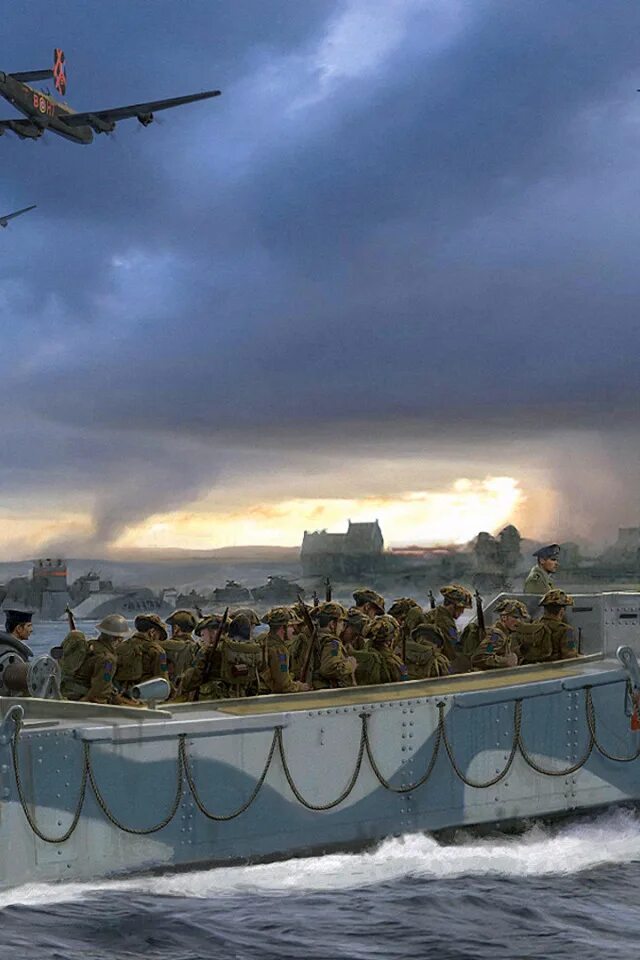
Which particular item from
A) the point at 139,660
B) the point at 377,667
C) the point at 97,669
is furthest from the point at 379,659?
the point at 97,669

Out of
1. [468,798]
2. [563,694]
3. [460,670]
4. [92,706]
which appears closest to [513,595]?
[460,670]

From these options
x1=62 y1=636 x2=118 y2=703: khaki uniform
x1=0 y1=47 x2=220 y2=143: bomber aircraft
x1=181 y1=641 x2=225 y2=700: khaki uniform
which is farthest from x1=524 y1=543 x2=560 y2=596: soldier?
x1=0 y1=47 x2=220 y2=143: bomber aircraft

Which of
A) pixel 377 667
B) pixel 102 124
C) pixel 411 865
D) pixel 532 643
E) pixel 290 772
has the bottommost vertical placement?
pixel 411 865

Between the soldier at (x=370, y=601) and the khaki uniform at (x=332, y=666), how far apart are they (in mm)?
1256

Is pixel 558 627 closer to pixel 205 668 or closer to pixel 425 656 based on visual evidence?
pixel 425 656

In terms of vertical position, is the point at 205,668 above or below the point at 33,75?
below

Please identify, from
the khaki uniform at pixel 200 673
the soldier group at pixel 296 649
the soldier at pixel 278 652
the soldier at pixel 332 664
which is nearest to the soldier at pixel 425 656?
the soldier group at pixel 296 649

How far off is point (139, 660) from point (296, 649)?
178 centimetres

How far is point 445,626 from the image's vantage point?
1523 centimetres

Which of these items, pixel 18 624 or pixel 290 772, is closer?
pixel 290 772

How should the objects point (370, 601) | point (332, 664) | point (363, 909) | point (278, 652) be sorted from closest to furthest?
point (363, 909)
point (278, 652)
point (332, 664)
point (370, 601)

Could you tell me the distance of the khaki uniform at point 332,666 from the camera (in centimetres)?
1331

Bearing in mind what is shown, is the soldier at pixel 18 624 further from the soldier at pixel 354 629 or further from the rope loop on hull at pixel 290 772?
the soldier at pixel 354 629

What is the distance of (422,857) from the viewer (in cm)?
1295
